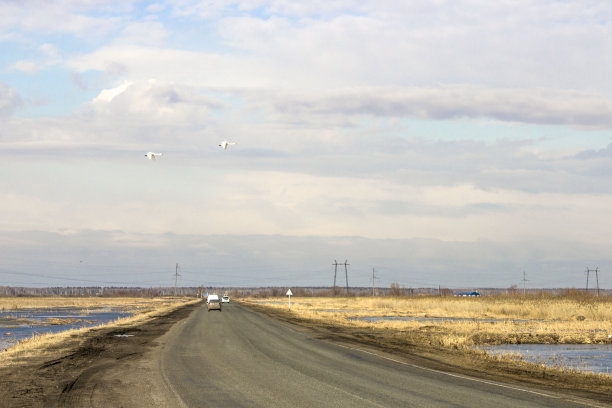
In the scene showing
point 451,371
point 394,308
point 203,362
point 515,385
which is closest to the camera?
point 515,385

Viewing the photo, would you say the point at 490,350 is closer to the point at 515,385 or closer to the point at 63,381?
the point at 515,385

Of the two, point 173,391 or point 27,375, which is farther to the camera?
point 27,375

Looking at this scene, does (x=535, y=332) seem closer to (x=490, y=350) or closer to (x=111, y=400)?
(x=490, y=350)

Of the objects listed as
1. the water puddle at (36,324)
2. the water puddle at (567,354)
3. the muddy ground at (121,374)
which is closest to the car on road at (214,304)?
the water puddle at (36,324)

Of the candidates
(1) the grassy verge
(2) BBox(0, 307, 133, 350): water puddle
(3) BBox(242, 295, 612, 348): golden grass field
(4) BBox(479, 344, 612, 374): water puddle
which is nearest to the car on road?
(3) BBox(242, 295, 612, 348): golden grass field

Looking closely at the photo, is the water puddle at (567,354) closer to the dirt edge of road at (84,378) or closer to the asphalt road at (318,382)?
the asphalt road at (318,382)

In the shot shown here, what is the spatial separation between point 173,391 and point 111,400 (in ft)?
5.29

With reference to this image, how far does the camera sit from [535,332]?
40375mm

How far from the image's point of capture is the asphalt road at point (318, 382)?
13.9 meters

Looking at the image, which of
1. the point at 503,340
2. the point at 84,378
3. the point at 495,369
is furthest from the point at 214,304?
the point at 84,378

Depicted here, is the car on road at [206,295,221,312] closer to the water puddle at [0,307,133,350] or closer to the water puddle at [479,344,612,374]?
the water puddle at [0,307,133,350]

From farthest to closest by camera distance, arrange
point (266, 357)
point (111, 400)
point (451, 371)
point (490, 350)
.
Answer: point (490, 350), point (266, 357), point (451, 371), point (111, 400)

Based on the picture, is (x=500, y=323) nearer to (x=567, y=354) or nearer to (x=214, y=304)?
(x=567, y=354)

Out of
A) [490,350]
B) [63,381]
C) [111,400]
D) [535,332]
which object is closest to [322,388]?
[111,400]
